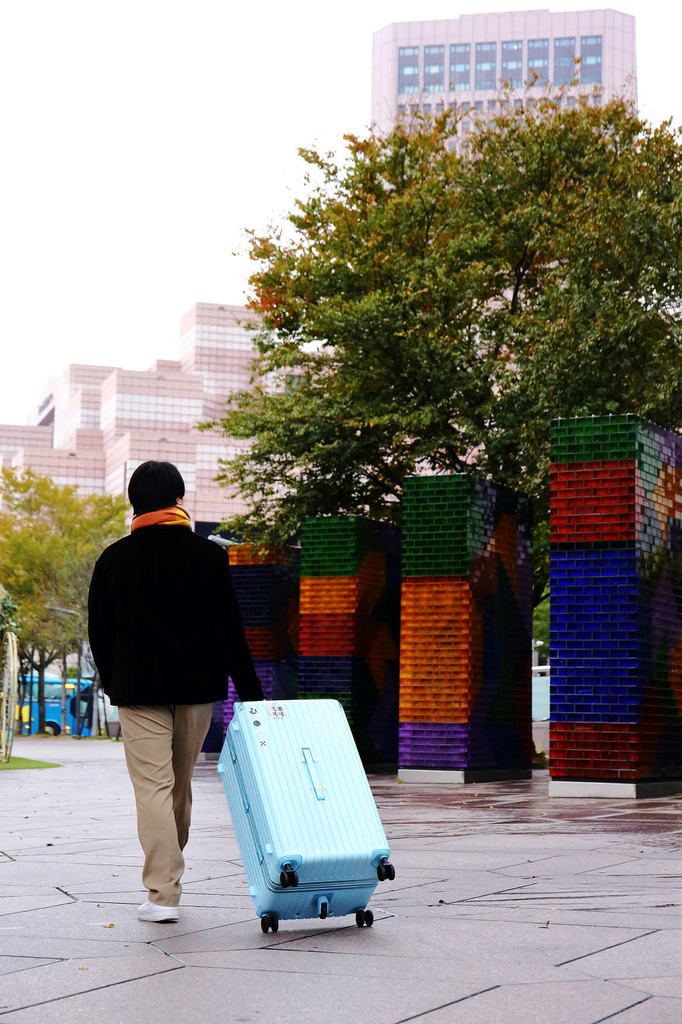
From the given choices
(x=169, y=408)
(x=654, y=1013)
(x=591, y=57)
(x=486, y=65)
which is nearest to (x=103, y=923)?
(x=654, y=1013)

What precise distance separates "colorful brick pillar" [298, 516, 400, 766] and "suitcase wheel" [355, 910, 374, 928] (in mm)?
12848

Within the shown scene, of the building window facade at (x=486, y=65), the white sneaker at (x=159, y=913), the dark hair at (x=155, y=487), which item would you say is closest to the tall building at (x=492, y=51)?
the building window facade at (x=486, y=65)

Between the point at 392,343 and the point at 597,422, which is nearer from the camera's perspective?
the point at 597,422

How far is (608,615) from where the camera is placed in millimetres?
13164

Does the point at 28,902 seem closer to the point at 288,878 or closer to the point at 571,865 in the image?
the point at 288,878

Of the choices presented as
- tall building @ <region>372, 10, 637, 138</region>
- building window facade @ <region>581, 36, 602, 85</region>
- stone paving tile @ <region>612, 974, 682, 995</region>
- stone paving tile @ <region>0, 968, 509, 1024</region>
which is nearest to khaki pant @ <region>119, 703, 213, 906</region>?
stone paving tile @ <region>0, 968, 509, 1024</region>

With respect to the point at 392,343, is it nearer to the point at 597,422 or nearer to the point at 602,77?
the point at 597,422

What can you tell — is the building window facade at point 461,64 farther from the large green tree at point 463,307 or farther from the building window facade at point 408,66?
the large green tree at point 463,307

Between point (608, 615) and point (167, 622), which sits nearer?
point (167, 622)

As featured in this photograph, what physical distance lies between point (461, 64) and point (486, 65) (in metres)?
2.78

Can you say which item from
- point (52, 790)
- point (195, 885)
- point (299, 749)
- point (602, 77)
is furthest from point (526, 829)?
point (602, 77)

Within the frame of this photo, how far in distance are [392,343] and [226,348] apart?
4284 inches

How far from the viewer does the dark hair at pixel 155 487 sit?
230 inches

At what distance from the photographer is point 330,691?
726 inches
